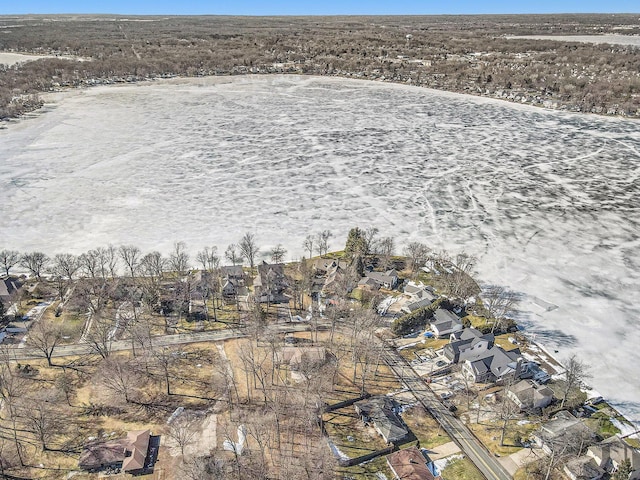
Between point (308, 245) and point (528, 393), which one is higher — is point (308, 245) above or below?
above

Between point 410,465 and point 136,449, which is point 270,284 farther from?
point 410,465

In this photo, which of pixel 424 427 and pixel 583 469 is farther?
pixel 424 427

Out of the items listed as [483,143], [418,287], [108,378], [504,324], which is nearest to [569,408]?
[504,324]

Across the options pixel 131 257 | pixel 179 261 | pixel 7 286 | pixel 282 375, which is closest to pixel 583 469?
pixel 282 375

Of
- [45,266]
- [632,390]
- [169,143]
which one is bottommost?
[632,390]

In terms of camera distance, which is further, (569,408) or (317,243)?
(317,243)

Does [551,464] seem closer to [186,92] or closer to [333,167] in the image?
[333,167]
